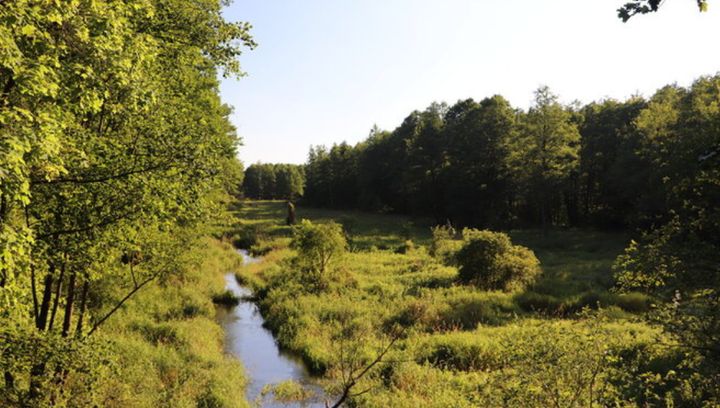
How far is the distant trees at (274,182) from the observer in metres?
122

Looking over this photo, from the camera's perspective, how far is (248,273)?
3173 cm

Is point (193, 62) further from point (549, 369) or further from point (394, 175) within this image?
point (394, 175)

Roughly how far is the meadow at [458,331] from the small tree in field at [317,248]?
0.72 meters

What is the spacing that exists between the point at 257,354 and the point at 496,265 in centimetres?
1331

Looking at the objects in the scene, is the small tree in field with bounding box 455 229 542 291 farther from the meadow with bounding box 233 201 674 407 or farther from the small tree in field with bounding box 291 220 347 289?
the small tree in field with bounding box 291 220 347 289

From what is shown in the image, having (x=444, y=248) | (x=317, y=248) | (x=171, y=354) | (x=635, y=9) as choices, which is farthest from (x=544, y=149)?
(x=635, y=9)

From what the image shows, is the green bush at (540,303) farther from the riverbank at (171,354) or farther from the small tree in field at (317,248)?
the riverbank at (171,354)

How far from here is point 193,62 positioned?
10.6 metres

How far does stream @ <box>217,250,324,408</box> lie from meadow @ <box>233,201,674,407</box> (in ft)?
1.90

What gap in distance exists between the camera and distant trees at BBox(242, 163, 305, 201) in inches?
4793

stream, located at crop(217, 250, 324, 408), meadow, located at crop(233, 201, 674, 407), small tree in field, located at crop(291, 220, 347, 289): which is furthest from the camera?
small tree in field, located at crop(291, 220, 347, 289)

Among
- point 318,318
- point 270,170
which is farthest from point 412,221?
point 270,170

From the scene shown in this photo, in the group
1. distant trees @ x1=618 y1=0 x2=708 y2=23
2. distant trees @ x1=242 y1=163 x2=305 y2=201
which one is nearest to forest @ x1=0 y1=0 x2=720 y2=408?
distant trees @ x1=618 y1=0 x2=708 y2=23

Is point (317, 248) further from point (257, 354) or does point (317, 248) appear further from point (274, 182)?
Result: point (274, 182)
